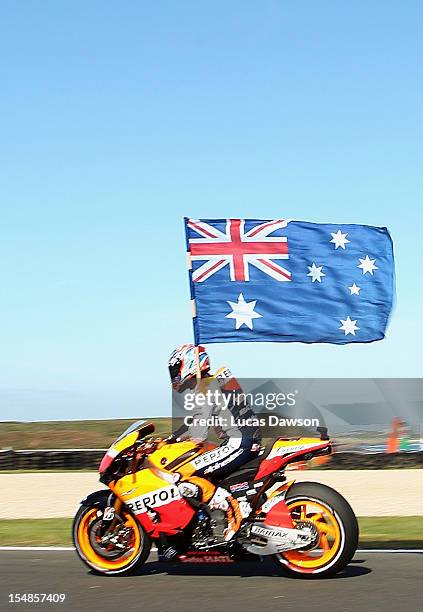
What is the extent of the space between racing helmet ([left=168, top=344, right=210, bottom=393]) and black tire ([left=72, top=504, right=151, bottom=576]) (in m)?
1.20

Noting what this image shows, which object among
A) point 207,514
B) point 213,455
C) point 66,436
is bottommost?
point 207,514

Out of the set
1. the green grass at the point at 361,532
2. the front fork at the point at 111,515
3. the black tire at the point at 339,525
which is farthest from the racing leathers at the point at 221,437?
the green grass at the point at 361,532

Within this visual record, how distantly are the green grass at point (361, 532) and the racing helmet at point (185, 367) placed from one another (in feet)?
10.4

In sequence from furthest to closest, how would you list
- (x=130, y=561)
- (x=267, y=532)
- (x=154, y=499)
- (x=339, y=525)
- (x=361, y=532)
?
(x=361, y=532) → (x=130, y=561) → (x=154, y=499) → (x=267, y=532) → (x=339, y=525)

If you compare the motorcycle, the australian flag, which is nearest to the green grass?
the australian flag

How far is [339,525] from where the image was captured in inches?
323

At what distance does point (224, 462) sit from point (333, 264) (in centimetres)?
500

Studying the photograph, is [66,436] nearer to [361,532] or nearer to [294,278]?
[294,278]

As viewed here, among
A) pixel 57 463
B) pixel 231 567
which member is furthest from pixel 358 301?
pixel 57 463

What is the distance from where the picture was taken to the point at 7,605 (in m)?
7.53

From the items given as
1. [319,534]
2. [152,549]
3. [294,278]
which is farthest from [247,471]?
[294,278]

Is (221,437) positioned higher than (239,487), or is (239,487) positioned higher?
(221,437)

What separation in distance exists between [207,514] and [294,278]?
5080 millimetres

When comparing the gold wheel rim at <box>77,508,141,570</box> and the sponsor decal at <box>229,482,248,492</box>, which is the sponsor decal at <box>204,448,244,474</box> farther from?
the gold wheel rim at <box>77,508,141,570</box>
